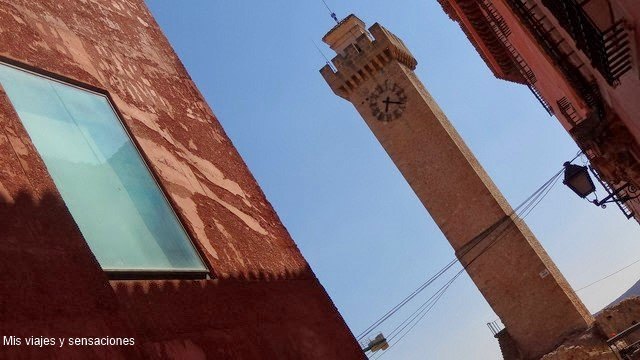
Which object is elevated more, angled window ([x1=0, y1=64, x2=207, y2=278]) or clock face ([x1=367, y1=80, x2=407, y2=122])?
clock face ([x1=367, y1=80, x2=407, y2=122])

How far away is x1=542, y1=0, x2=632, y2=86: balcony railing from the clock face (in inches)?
659

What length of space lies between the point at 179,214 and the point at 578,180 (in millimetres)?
8008

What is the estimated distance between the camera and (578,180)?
378 inches

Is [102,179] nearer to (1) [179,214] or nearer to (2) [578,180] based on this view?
(1) [179,214]

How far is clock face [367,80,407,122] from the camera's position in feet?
77.7

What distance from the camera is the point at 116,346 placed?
232cm

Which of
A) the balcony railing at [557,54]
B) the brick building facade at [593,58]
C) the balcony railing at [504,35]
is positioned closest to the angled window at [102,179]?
the brick building facade at [593,58]

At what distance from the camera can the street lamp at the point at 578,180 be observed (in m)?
9.55

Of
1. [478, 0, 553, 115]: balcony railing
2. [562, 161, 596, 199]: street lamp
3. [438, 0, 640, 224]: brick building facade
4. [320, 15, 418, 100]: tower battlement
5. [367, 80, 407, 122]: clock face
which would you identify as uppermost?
[320, 15, 418, 100]: tower battlement

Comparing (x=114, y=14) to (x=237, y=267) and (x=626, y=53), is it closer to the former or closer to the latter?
(x=237, y=267)

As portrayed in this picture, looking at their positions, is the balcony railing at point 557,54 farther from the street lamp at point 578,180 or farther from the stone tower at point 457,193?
the stone tower at point 457,193

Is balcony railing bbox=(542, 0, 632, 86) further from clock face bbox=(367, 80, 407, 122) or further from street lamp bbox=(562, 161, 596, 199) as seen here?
clock face bbox=(367, 80, 407, 122)

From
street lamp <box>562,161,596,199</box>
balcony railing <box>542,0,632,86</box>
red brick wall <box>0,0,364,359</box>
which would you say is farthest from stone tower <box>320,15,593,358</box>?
red brick wall <box>0,0,364,359</box>

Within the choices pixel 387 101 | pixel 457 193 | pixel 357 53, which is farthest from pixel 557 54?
pixel 357 53
